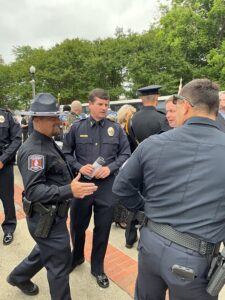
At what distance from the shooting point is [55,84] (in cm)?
2892

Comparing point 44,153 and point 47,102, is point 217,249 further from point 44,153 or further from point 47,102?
point 47,102

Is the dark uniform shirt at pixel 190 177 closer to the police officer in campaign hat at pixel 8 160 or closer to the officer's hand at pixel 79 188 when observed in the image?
the officer's hand at pixel 79 188

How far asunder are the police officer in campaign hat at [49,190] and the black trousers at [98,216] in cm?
63

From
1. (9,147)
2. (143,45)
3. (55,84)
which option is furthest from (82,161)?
(55,84)

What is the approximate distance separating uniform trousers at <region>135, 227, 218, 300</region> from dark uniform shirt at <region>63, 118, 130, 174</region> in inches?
52.2

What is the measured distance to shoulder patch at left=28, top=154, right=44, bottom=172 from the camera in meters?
2.15

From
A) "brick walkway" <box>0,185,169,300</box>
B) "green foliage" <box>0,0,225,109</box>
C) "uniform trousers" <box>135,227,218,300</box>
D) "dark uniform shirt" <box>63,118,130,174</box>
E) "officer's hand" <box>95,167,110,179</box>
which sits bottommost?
"brick walkway" <box>0,185,169,300</box>

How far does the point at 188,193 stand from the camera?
158 centimetres

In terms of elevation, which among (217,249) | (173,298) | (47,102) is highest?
(47,102)

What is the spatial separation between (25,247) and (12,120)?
171 centimetres

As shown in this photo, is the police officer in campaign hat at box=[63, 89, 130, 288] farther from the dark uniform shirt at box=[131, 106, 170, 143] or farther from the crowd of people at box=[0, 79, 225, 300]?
the dark uniform shirt at box=[131, 106, 170, 143]

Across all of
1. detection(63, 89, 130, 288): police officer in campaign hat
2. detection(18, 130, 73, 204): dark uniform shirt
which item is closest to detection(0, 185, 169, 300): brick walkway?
detection(63, 89, 130, 288): police officer in campaign hat

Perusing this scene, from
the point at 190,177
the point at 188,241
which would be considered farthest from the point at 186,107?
the point at 188,241

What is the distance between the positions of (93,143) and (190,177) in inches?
63.2
